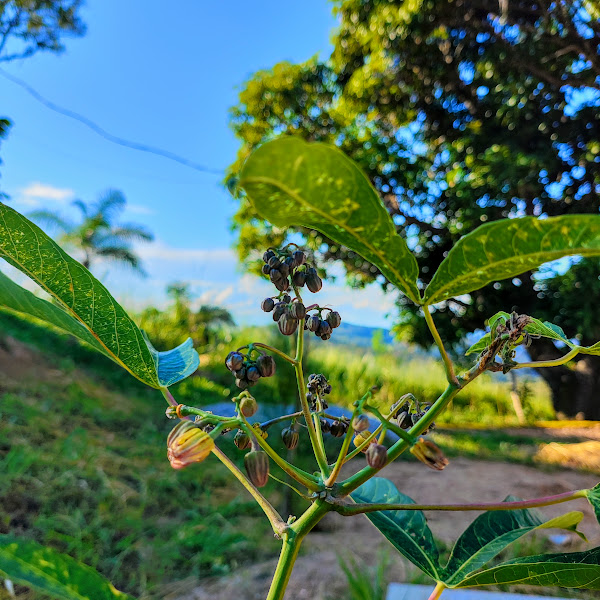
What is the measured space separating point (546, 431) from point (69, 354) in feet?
16.2

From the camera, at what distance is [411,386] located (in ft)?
19.2

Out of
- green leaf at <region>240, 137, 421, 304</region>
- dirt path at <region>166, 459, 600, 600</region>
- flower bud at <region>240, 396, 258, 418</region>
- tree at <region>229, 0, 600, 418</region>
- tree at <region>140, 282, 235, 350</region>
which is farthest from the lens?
tree at <region>140, 282, 235, 350</region>

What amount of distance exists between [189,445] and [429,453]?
119 millimetres

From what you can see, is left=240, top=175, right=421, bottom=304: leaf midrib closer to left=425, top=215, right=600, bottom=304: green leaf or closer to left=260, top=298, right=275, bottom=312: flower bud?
left=425, top=215, right=600, bottom=304: green leaf

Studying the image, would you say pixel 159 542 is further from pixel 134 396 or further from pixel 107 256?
pixel 107 256

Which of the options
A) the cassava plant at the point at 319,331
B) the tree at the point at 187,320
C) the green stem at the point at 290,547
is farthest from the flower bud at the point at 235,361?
the tree at the point at 187,320

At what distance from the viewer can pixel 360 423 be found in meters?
0.24

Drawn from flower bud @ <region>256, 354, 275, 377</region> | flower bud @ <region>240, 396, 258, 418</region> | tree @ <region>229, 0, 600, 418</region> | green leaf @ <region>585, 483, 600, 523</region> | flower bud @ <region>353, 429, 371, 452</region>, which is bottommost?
green leaf @ <region>585, 483, 600, 523</region>

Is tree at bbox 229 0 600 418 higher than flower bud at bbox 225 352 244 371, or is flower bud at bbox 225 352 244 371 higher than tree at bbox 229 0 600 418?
tree at bbox 229 0 600 418

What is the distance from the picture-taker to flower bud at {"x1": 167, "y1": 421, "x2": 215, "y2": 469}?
222mm

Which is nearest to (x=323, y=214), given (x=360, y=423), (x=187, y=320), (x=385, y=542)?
(x=360, y=423)

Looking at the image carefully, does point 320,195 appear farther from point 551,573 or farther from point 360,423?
point 551,573

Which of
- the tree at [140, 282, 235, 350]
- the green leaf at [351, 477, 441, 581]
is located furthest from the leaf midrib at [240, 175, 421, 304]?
the tree at [140, 282, 235, 350]

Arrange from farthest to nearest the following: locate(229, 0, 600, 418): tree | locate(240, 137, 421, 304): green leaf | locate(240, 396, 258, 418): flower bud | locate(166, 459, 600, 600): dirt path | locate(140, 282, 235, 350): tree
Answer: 1. locate(140, 282, 235, 350): tree
2. locate(229, 0, 600, 418): tree
3. locate(166, 459, 600, 600): dirt path
4. locate(240, 396, 258, 418): flower bud
5. locate(240, 137, 421, 304): green leaf
